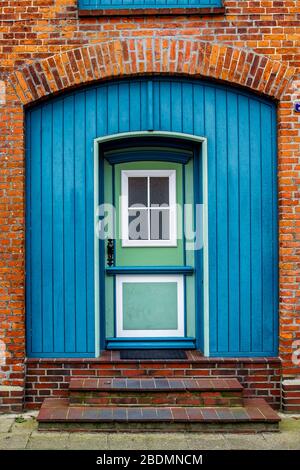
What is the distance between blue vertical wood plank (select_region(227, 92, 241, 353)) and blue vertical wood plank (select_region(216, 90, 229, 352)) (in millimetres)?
44

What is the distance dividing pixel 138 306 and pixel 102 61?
2794 millimetres

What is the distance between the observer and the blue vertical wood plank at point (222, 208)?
18.9 ft

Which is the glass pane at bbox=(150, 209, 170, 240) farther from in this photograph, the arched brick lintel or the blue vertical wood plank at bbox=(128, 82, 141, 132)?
the arched brick lintel

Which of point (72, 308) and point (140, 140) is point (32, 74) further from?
point (72, 308)

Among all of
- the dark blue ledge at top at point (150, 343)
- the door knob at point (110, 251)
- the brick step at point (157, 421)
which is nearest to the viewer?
the brick step at point (157, 421)

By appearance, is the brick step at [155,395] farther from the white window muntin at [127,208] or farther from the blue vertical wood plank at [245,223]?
the white window muntin at [127,208]

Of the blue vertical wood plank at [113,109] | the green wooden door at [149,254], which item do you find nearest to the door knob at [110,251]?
the green wooden door at [149,254]

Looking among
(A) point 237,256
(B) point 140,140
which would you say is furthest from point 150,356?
(B) point 140,140

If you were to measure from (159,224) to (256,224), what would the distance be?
114 centimetres

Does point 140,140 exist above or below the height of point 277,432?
above

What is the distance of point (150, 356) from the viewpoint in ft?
19.0

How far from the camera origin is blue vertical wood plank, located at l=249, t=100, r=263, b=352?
5.77 metres

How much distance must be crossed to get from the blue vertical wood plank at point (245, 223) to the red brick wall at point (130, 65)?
35 cm

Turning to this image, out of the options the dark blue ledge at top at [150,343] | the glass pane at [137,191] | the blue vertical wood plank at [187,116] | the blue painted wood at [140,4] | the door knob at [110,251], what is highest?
the blue painted wood at [140,4]
